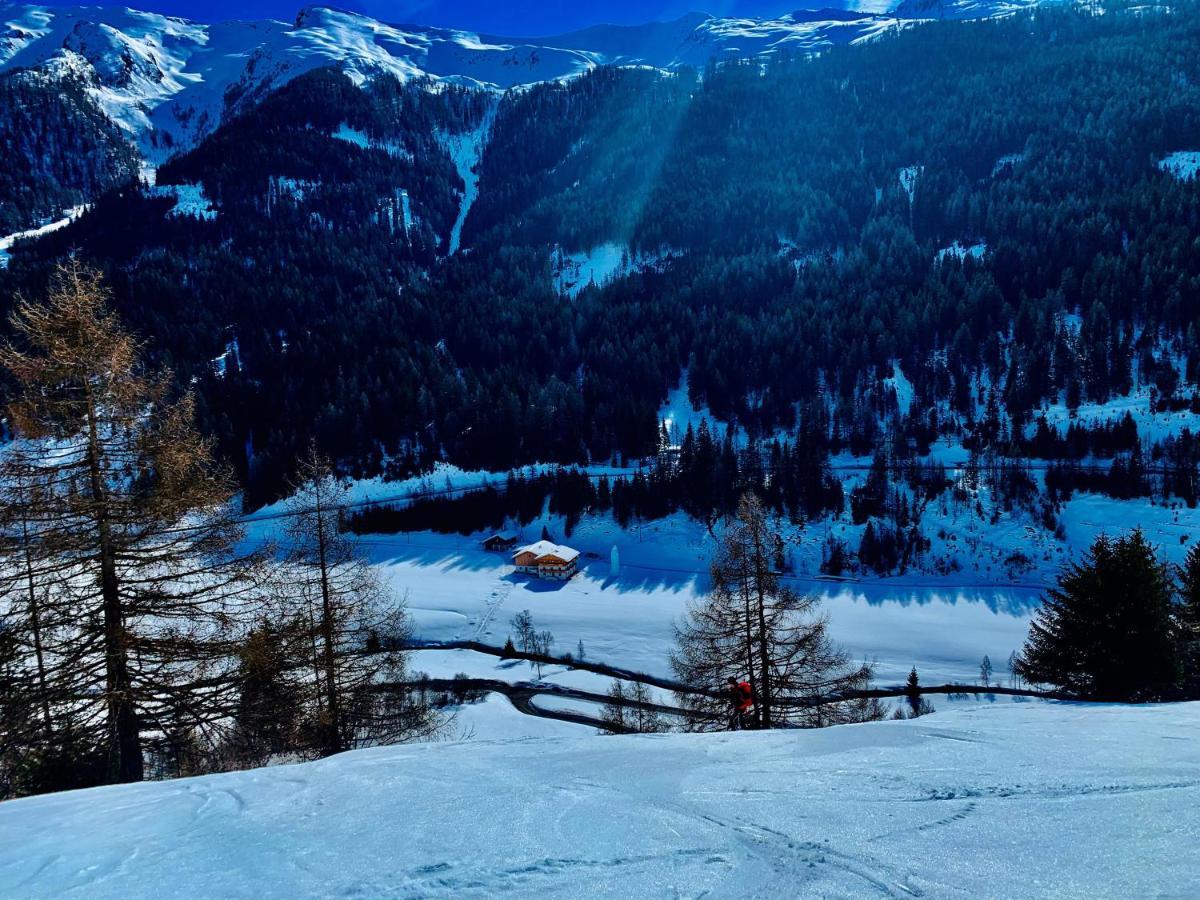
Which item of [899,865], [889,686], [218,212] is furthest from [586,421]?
[218,212]

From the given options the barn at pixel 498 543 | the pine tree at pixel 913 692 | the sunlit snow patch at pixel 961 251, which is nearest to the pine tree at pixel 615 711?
the pine tree at pixel 913 692

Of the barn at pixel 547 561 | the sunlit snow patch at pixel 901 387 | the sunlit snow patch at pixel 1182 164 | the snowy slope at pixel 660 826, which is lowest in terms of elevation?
the barn at pixel 547 561

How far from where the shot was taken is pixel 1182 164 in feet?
363

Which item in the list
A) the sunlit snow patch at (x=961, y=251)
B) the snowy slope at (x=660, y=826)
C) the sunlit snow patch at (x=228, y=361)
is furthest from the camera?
the sunlit snow patch at (x=961, y=251)

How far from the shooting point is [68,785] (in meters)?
10.5

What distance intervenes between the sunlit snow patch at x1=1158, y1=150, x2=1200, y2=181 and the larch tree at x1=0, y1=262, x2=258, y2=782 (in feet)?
486

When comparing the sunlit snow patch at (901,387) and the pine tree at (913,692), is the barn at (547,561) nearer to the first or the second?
the pine tree at (913,692)

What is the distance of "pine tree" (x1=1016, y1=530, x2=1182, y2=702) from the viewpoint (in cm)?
1486

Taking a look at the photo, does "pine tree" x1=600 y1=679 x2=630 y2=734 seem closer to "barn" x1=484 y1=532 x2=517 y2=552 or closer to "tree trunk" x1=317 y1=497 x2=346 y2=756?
"tree trunk" x1=317 y1=497 x2=346 y2=756

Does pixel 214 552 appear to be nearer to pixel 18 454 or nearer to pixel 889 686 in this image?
pixel 18 454

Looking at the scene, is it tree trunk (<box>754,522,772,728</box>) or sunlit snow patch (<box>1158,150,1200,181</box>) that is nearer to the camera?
tree trunk (<box>754,522,772,728</box>)

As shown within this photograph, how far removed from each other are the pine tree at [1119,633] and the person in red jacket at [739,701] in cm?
861

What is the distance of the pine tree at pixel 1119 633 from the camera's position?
14859mm

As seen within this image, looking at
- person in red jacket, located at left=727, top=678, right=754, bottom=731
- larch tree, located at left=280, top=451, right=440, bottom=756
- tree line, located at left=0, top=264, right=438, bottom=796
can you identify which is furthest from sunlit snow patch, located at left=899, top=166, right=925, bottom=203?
tree line, located at left=0, top=264, right=438, bottom=796
